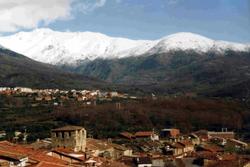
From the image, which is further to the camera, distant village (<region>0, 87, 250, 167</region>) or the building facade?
the building facade

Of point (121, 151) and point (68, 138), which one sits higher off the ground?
point (68, 138)

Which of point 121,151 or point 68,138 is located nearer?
point 68,138

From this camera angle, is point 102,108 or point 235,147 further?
point 102,108

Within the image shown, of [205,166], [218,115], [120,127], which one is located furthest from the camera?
[218,115]

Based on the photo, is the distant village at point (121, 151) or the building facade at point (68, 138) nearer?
the distant village at point (121, 151)

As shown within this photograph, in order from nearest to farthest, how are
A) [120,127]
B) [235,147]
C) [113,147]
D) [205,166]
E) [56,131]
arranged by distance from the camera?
[205,166], [56,131], [113,147], [235,147], [120,127]

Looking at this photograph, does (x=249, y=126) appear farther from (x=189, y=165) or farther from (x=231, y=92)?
(x=231, y=92)

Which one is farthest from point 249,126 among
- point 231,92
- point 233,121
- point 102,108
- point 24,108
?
point 231,92
